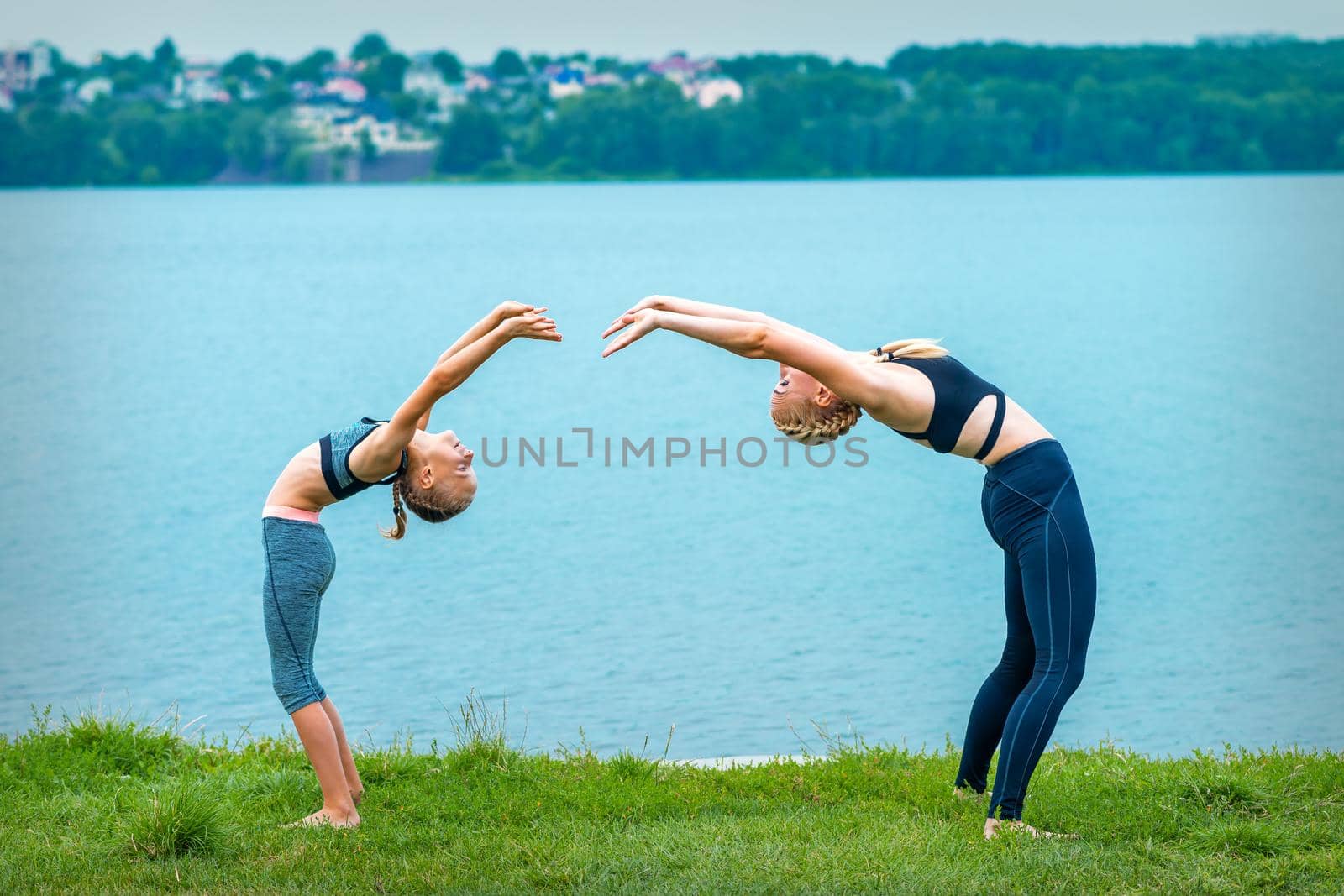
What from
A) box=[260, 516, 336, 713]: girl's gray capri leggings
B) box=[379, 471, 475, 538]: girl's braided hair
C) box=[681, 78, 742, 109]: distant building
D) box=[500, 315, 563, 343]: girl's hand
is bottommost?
box=[260, 516, 336, 713]: girl's gray capri leggings

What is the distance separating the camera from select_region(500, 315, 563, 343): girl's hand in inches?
210

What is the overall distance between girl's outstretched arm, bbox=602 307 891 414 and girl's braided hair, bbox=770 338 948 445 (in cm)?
29

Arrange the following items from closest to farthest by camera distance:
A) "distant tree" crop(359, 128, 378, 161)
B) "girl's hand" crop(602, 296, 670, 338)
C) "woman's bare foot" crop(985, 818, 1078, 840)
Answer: "girl's hand" crop(602, 296, 670, 338), "woman's bare foot" crop(985, 818, 1078, 840), "distant tree" crop(359, 128, 378, 161)

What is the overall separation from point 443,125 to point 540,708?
12314 cm

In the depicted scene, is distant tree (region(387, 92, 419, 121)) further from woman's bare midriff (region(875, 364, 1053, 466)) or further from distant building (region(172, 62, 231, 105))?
woman's bare midriff (region(875, 364, 1053, 466))

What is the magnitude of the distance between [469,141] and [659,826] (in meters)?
127

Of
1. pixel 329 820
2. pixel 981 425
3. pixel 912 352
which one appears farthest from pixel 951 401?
pixel 329 820

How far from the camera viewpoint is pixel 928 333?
32.2m

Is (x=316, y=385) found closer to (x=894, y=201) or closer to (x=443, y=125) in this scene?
(x=894, y=201)

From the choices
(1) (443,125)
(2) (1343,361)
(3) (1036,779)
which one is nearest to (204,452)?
(3) (1036,779)

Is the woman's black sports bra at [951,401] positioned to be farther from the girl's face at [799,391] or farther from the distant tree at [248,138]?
the distant tree at [248,138]

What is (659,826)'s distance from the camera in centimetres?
575

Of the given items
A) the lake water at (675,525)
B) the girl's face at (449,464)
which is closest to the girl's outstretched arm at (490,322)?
the girl's face at (449,464)

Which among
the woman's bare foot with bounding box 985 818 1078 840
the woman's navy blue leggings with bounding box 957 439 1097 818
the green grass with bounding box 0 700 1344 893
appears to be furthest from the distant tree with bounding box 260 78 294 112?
the woman's bare foot with bounding box 985 818 1078 840
